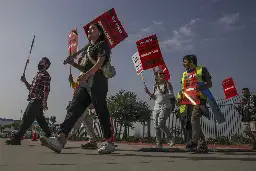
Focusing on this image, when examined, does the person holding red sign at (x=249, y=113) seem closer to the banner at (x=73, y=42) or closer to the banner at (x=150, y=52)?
the banner at (x=150, y=52)

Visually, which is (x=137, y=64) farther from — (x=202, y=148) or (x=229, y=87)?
(x=229, y=87)

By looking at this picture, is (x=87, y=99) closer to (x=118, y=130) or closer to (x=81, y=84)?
(x=81, y=84)

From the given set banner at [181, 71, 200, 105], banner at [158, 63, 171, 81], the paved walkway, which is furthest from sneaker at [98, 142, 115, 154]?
banner at [158, 63, 171, 81]

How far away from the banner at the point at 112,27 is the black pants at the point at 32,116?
2125mm

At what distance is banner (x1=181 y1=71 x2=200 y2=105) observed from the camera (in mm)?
5527

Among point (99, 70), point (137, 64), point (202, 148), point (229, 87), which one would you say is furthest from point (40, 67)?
point (229, 87)

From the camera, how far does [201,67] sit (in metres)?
5.62

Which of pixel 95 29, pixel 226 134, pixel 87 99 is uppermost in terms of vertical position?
pixel 95 29

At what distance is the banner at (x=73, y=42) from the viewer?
5168 mm

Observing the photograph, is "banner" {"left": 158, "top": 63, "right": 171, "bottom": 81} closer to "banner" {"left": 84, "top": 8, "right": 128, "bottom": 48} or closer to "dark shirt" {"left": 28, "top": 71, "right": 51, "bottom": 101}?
"banner" {"left": 84, "top": 8, "right": 128, "bottom": 48}

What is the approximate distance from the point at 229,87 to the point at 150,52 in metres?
4.52

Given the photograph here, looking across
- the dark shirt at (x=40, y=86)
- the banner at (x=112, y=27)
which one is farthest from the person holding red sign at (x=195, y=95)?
the dark shirt at (x=40, y=86)

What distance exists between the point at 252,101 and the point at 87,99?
5592mm

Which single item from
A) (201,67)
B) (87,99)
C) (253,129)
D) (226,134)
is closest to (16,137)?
(87,99)
